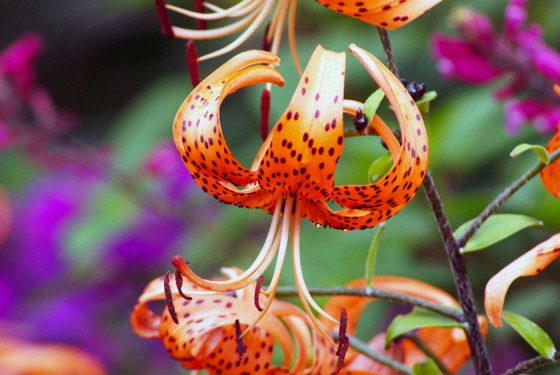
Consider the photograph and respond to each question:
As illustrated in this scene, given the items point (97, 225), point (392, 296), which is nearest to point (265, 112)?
point (392, 296)

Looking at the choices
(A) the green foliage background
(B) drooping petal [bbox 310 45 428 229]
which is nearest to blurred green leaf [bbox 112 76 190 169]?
(A) the green foliage background

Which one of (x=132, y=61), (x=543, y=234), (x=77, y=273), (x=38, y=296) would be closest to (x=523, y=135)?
(x=543, y=234)

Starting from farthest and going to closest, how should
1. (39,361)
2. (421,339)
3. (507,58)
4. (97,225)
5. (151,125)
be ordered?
(151,125) < (97,225) < (39,361) < (507,58) < (421,339)

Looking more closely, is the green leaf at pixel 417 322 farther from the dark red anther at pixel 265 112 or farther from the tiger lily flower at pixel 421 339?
the dark red anther at pixel 265 112

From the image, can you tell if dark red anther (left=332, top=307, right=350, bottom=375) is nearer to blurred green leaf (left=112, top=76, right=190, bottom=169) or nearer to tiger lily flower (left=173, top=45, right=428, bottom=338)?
tiger lily flower (left=173, top=45, right=428, bottom=338)

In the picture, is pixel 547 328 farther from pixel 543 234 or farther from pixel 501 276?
pixel 501 276

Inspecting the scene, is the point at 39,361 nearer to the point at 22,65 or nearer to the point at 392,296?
the point at 22,65

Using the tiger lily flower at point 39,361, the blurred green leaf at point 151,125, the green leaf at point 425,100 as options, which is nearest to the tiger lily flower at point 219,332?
the green leaf at point 425,100
